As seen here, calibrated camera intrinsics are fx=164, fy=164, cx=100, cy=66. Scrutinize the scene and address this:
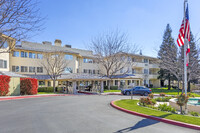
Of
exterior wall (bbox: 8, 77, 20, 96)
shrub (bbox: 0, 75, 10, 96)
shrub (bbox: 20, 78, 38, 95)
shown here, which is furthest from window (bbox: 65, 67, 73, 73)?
shrub (bbox: 0, 75, 10, 96)

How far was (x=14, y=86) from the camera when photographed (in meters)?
23.0

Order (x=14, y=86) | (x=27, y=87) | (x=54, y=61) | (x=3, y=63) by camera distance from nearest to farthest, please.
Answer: (x=14, y=86) < (x=27, y=87) < (x=3, y=63) < (x=54, y=61)

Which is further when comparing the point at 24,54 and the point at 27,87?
the point at 24,54

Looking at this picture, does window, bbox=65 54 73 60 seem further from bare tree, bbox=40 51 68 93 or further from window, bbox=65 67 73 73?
window, bbox=65 67 73 73

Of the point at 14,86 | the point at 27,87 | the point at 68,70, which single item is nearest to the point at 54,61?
the point at 68,70

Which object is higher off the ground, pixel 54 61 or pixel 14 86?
pixel 54 61

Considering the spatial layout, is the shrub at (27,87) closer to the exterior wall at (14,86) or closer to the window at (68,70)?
the exterior wall at (14,86)

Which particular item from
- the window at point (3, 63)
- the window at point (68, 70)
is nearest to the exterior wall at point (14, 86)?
the window at point (3, 63)

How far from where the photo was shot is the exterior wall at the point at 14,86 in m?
22.6

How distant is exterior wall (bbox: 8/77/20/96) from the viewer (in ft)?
74.2

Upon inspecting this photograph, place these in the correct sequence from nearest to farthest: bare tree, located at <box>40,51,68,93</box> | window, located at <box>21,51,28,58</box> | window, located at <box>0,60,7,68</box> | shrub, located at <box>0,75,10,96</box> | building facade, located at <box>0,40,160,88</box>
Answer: shrub, located at <box>0,75,10,96</box>
window, located at <box>0,60,7,68</box>
building facade, located at <box>0,40,160,88</box>
window, located at <box>21,51,28,58</box>
bare tree, located at <box>40,51,68,93</box>

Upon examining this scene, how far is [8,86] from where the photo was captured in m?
22.1

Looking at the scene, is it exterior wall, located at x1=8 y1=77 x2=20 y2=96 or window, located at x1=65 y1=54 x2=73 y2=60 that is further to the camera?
window, located at x1=65 y1=54 x2=73 y2=60

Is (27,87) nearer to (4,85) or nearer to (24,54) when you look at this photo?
(4,85)
